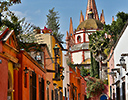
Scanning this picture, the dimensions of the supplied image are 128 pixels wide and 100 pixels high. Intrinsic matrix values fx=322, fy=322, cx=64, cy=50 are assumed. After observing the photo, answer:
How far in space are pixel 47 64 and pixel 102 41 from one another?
31465mm

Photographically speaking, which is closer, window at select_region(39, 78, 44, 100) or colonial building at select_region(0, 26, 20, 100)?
colonial building at select_region(0, 26, 20, 100)

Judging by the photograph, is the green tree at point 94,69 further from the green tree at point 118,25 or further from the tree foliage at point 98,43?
the green tree at point 118,25

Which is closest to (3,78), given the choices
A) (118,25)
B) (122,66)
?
(122,66)

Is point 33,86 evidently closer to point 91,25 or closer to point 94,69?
point 94,69

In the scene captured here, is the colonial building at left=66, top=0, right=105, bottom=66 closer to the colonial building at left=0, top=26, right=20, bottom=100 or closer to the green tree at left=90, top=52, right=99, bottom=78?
the green tree at left=90, top=52, right=99, bottom=78

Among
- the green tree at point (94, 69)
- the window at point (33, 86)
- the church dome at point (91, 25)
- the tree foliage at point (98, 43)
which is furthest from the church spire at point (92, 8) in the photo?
the window at point (33, 86)

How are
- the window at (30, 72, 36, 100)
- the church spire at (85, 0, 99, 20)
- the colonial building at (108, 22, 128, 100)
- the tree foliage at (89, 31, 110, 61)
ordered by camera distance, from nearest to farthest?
the window at (30, 72, 36, 100), the colonial building at (108, 22, 128, 100), the tree foliage at (89, 31, 110, 61), the church spire at (85, 0, 99, 20)

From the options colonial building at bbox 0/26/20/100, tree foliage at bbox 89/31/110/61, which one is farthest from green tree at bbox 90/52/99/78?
colonial building at bbox 0/26/20/100

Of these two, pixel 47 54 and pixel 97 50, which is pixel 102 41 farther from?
pixel 47 54

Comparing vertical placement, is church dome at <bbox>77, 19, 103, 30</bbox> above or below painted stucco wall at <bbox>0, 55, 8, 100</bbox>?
above

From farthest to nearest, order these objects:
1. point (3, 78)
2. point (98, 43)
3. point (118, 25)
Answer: point (98, 43)
point (118, 25)
point (3, 78)

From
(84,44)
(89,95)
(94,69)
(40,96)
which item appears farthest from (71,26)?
(40,96)

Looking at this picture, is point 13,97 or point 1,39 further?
point 13,97

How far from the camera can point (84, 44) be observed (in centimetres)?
7862
